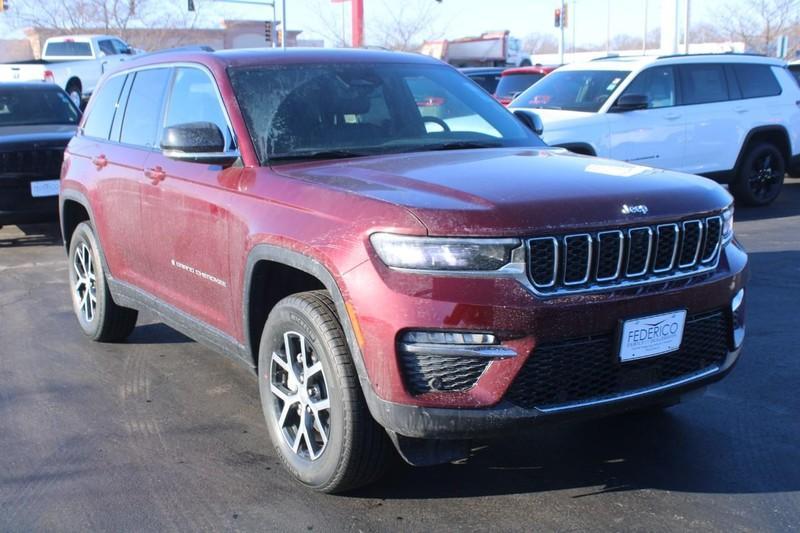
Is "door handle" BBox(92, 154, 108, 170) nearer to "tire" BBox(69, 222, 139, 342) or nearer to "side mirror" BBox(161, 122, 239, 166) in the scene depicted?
"tire" BBox(69, 222, 139, 342)

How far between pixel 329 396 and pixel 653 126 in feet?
27.2

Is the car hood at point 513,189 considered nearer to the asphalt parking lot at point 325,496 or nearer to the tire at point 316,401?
the tire at point 316,401

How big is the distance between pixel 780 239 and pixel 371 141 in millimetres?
6455

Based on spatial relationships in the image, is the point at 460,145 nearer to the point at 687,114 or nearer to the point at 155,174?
the point at 155,174

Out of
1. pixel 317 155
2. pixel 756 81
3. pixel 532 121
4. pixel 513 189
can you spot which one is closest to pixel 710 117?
pixel 756 81

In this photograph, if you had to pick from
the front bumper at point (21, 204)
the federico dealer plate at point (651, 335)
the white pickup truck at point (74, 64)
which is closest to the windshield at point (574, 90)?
the front bumper at point (21, 204)

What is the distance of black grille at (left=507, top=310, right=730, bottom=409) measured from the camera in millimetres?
3391

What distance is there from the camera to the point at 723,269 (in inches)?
153

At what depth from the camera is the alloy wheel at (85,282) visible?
631cm

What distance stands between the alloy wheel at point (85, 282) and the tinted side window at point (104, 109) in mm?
769

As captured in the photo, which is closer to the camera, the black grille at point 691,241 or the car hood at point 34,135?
the black grille at point 691,241

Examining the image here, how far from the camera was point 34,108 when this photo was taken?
11.7 metres

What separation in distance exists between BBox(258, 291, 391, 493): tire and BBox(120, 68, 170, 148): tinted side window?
1.87 metres

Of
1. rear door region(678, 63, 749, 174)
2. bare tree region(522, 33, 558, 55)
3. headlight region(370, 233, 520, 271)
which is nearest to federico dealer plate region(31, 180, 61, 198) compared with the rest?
rear door region(678, 63, 749, 174)
